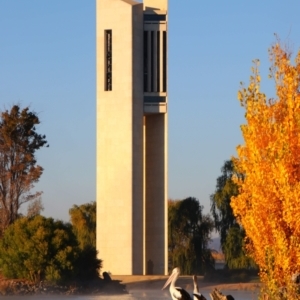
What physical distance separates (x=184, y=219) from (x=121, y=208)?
218 inches

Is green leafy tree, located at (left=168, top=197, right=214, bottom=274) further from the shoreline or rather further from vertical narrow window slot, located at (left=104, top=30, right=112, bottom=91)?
Result: vertical narrow window slot, located at (left=104, top=30, right=112, bottom=91)

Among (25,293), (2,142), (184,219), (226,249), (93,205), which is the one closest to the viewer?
(25,293)

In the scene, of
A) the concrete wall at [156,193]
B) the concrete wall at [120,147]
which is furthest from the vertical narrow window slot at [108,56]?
the concrete wall at [156,193]

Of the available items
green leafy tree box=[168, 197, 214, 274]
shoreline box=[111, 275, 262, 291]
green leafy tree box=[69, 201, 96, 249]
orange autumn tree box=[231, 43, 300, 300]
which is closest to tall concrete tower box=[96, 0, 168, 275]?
shoreline box=[111, 275, 262, 291]

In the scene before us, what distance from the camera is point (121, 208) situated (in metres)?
37.2

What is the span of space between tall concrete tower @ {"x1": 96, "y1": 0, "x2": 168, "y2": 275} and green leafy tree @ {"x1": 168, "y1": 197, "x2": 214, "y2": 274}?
2.77 m

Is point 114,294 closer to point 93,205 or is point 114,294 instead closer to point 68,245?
point 68,245

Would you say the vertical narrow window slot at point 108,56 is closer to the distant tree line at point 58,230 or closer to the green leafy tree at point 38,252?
the distant tree line at point 58,230

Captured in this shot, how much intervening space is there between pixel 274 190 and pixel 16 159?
24053 mm

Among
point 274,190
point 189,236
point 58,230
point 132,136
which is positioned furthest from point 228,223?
point 274,190

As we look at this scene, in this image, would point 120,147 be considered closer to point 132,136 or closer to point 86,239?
point 132,136

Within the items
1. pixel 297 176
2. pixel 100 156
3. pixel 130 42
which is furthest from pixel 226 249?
pixel 297 176

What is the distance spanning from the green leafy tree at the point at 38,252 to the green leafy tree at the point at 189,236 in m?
9.74

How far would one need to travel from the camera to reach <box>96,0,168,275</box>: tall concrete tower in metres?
37.2
